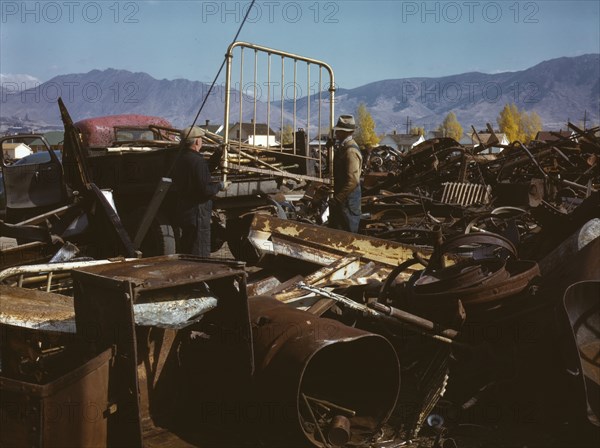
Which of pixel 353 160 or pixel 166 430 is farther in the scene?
pixel 353 160

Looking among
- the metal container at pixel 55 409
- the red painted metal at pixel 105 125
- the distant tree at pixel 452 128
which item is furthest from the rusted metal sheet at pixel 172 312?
the distant tree at pixel 452 128

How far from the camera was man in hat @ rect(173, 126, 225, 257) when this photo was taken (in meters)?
6.70

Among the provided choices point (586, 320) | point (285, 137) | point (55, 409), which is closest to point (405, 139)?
point (285, 137)

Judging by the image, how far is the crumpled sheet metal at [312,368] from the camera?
3252mm

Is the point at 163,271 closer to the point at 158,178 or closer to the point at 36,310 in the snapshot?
the point at 36,310

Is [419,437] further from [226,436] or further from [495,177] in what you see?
[495,177]

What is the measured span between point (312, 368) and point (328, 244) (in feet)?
6.87

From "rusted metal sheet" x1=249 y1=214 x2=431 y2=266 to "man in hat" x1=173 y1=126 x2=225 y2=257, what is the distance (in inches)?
32.4

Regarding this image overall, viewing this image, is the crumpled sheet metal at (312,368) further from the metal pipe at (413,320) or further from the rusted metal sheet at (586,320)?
the rusted metal sheet at (586,320)

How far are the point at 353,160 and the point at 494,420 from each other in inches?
155

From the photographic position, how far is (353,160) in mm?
7207

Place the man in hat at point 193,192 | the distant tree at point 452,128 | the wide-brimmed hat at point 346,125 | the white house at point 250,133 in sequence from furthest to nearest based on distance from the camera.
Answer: the distant tree at point 452,128, the white house at point 250,133, the wide-brimmed hat at point 346,125, the man in hat at point 193,192

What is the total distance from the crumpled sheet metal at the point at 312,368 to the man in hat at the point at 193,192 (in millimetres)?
2948

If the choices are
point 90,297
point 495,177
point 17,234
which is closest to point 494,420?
point 90,297
